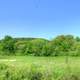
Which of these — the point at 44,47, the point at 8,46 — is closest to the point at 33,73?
the point at 44,47

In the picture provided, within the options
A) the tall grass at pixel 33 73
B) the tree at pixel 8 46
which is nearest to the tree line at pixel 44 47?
the tree at pixel 8 46

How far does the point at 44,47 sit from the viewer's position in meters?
43.2

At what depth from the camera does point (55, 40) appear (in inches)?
1831

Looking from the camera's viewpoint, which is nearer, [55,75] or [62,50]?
[55,75]

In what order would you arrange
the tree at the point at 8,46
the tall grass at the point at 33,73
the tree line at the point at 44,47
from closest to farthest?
the tall grass at the point at 33,73, the tree line at the point at 44,47, the tree at the point at 8,46

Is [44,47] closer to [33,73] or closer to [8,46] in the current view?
[8,46]

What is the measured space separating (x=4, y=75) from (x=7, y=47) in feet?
133

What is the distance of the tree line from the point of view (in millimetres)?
41938

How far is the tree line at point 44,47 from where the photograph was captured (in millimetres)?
41938

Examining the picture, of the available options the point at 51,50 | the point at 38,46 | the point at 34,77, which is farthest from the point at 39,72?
the point at 38,46

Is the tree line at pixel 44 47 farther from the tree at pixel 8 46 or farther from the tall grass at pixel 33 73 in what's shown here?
the tall grass at pixel 33 73

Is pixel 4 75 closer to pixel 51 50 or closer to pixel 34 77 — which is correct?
pixel 34 77

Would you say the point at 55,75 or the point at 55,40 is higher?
the point at 55,40

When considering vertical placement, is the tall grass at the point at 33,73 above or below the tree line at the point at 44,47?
below
